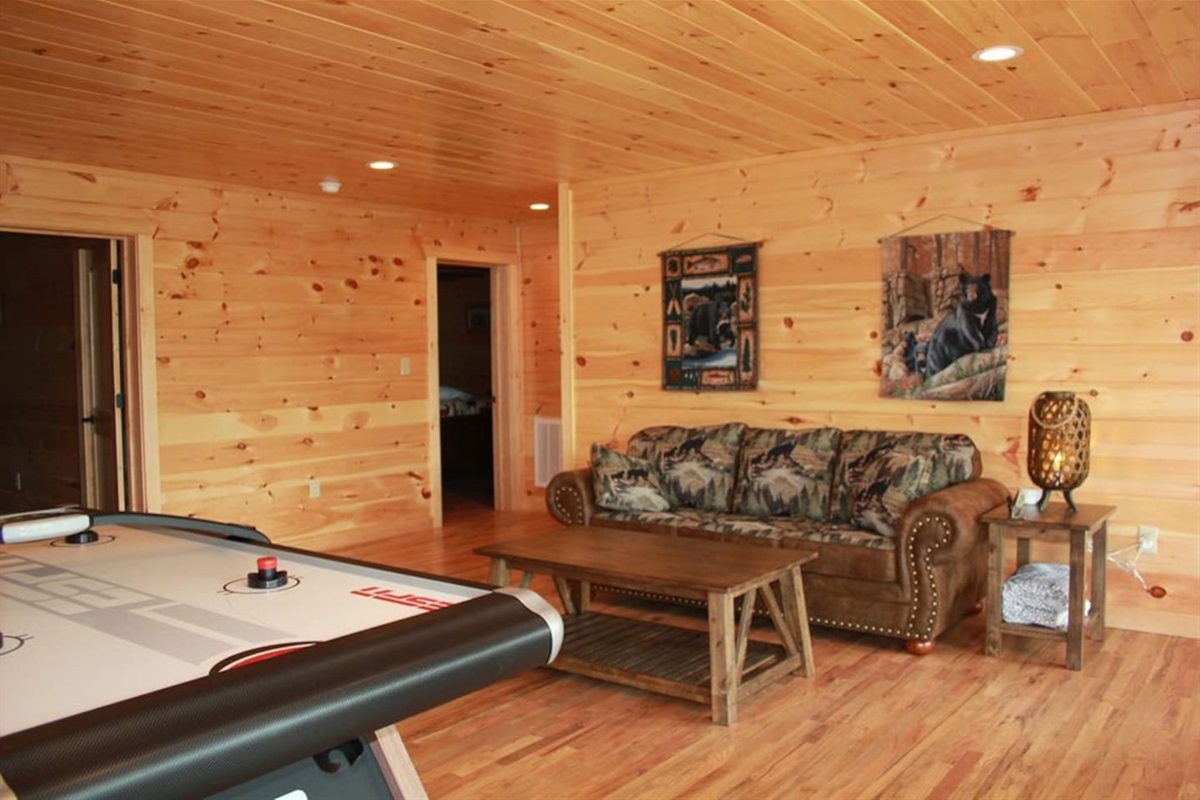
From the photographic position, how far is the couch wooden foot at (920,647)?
399cm

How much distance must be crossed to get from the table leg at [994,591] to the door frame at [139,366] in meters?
Result: 4.23

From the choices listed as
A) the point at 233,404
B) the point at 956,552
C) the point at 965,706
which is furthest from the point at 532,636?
the point at 233,404

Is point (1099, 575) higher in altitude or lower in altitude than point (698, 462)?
lower

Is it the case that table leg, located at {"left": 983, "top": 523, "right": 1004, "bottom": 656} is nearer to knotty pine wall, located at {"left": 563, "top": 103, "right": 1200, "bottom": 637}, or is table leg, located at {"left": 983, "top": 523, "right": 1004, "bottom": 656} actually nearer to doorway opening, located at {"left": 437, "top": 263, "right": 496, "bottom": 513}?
knotty pine wall, located at {"left": 563, "top": 103, "right": 1200, "bottom": 637}

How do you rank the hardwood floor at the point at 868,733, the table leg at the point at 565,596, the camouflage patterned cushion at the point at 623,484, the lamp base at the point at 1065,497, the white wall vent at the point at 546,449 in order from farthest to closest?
the white wall vent at the point at 546,449
the camouflage patterned cushion at the point at 623,484
the table leg at the point at 565,596
the lamp base at the point at 1065,497
the hardwood floor at the point at 868,733

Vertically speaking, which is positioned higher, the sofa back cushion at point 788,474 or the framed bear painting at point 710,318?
the framed bear painting at point 710,318

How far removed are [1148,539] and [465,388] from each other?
731 cm

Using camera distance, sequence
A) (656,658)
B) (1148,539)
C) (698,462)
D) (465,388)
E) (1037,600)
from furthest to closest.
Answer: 1. (465,388)
2. (698,462)
3. (1148,539)
4. (1037,600)
5. (656,658)

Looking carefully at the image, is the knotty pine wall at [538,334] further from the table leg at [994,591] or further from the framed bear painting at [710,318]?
the table leg at [994,591]

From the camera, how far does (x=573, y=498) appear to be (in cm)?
498

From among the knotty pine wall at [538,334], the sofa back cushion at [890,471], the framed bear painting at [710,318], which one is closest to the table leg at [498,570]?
the sofa back cushion at [890,471]

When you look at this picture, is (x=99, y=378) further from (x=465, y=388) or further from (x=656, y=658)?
(x=465, y=388)

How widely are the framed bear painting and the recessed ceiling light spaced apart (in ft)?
6.28

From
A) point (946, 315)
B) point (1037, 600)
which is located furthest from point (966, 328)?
point (1037, 600)
